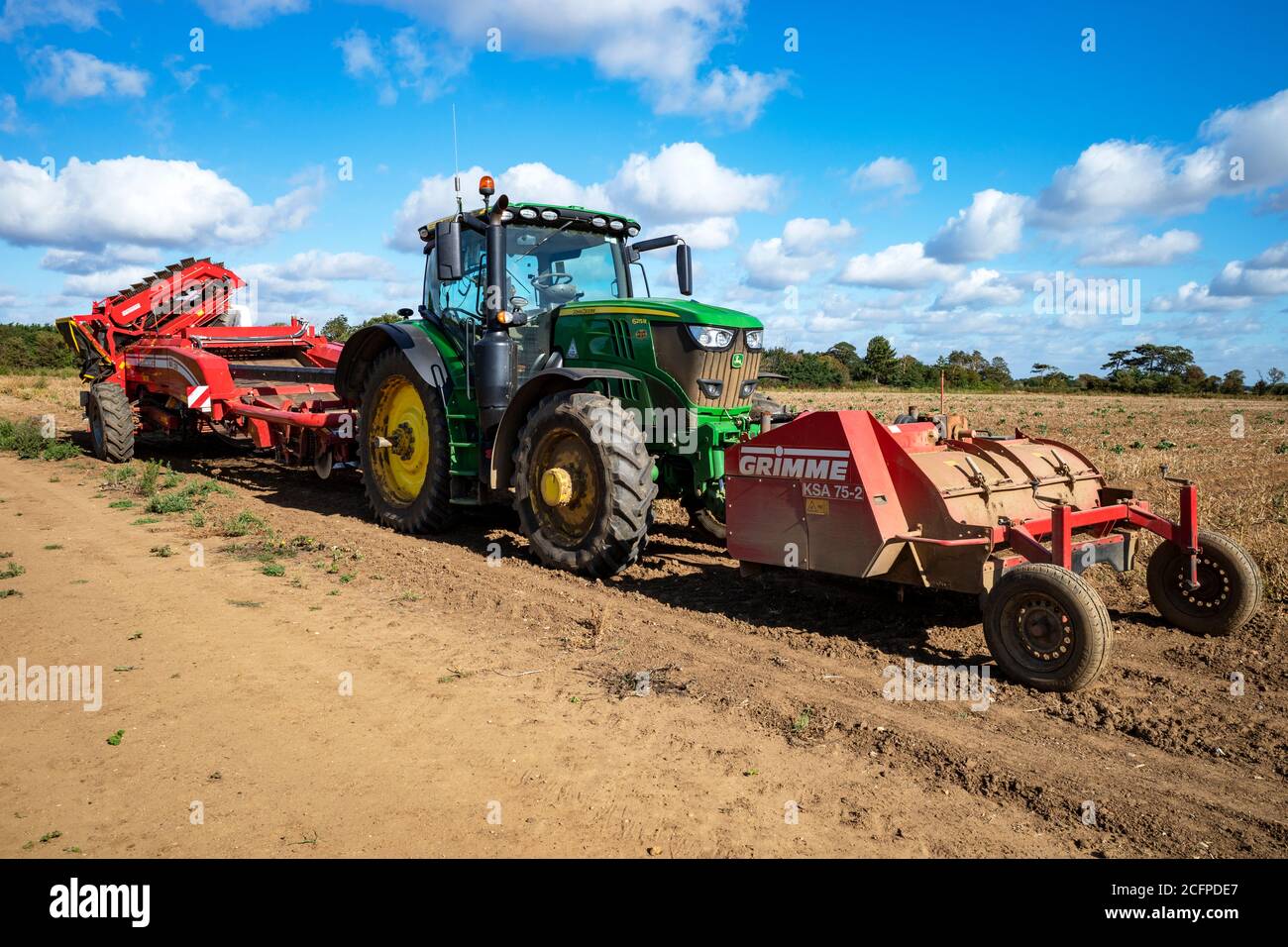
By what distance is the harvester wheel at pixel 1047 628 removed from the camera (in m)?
4.18

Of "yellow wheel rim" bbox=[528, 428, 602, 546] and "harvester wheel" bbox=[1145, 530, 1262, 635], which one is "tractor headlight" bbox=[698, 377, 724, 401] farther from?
"harvester wheel" bbox=[1145, 530, 1262, 635]

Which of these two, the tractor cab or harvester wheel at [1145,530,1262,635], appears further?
the tractor cab

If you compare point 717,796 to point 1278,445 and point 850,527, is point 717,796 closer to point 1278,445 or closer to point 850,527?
point 850,527

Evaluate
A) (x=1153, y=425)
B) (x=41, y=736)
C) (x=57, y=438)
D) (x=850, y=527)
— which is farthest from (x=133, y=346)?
(x=1153, y=425)

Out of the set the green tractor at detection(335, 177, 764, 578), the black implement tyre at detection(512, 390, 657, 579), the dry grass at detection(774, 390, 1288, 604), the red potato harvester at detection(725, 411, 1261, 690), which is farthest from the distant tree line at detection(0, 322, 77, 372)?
the red potato harvester at detection(725, 411, 1261, 690)

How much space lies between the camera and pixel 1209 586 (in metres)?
5.21

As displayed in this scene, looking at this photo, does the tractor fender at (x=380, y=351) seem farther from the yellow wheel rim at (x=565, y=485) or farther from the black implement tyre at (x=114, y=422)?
the black implement tyre at (x=114, y=422)

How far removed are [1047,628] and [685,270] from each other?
4.76 meters

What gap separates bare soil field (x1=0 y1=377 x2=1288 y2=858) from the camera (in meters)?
3.23

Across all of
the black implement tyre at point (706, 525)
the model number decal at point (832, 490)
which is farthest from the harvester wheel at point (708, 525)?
the model number decal at point (832, 490)

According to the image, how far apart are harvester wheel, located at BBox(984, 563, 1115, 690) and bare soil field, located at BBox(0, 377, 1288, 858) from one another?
0.16 meters

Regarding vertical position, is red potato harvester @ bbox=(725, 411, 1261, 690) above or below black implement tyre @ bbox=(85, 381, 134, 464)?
below

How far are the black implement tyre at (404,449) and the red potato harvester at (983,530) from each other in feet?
11.0
